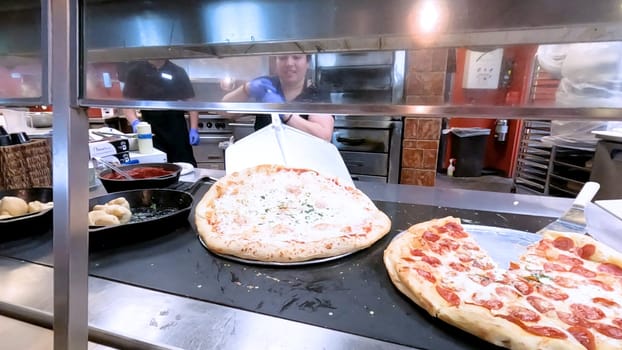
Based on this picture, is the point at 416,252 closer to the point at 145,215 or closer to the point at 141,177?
the point at 145,215

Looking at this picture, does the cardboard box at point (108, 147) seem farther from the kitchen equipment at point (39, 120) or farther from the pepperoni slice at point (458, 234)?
the kitchen equipment at point (39, 120)

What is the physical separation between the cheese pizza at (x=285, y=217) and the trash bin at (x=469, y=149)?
4.47m

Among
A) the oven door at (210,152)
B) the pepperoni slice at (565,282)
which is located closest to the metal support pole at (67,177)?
the pepperoni slice at (565,282)

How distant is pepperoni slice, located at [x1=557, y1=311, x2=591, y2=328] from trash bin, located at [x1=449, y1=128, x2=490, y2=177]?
484 centimetres

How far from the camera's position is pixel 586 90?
37 centimetres

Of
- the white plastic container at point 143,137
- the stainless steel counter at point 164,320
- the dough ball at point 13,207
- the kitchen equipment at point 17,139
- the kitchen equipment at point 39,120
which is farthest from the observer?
the kitchen equipment at point 39,120

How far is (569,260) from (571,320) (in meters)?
0.27

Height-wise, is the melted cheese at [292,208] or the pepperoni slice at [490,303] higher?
the melted cheese at [292,208]

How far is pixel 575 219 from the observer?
3.37ft

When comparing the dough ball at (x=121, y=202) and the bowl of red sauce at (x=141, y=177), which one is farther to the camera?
the bowl of red sauce at (x=141, y=177)

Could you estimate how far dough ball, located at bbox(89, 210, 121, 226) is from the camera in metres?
0.81

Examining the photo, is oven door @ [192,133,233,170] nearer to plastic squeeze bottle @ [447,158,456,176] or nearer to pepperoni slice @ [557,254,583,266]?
pepperoni slice @ [557,254,583,266]

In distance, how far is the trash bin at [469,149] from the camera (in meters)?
5.12

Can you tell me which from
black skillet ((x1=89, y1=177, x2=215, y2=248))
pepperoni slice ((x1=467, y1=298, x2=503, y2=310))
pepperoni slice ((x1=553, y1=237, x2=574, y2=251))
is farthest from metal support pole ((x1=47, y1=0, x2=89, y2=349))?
pepperoni slice ((x1=553, y1=237, x2=574, y2=251))
